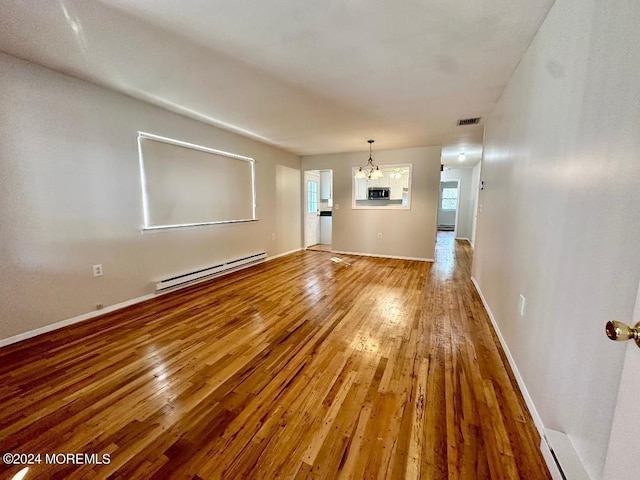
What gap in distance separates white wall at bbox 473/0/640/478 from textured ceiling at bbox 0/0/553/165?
54 centimetres

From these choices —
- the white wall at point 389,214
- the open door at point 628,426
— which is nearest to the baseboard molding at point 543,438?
the open door at point 628,426

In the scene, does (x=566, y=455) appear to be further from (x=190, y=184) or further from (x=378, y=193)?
(x=378, y=193)

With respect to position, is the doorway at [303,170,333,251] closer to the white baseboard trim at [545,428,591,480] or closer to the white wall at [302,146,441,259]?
the white wall at [302,146,441,259]

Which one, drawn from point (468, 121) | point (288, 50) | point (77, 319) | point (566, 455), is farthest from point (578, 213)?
point (77, 319)

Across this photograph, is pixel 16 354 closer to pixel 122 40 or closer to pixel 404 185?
pixel 122 40

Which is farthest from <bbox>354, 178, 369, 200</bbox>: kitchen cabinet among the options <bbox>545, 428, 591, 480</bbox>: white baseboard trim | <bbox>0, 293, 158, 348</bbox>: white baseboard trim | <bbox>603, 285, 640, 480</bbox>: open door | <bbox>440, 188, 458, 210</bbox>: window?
<bbox>440, 188, 458, 210</bbox>: window

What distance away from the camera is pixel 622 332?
583mm

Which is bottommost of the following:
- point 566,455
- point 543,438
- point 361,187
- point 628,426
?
point 543,438

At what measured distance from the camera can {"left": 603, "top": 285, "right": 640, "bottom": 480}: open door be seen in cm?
59

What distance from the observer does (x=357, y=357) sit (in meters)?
2.10

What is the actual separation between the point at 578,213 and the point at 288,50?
2.20m

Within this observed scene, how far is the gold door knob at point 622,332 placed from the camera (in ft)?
1.86

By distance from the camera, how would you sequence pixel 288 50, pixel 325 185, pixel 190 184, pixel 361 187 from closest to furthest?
pixel 288 50 → pixel 190 184 → pixel 361 187 → pixel 325 185

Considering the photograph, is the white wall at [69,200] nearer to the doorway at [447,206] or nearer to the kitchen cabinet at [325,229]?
the kitchen cabinet at [325,229]
